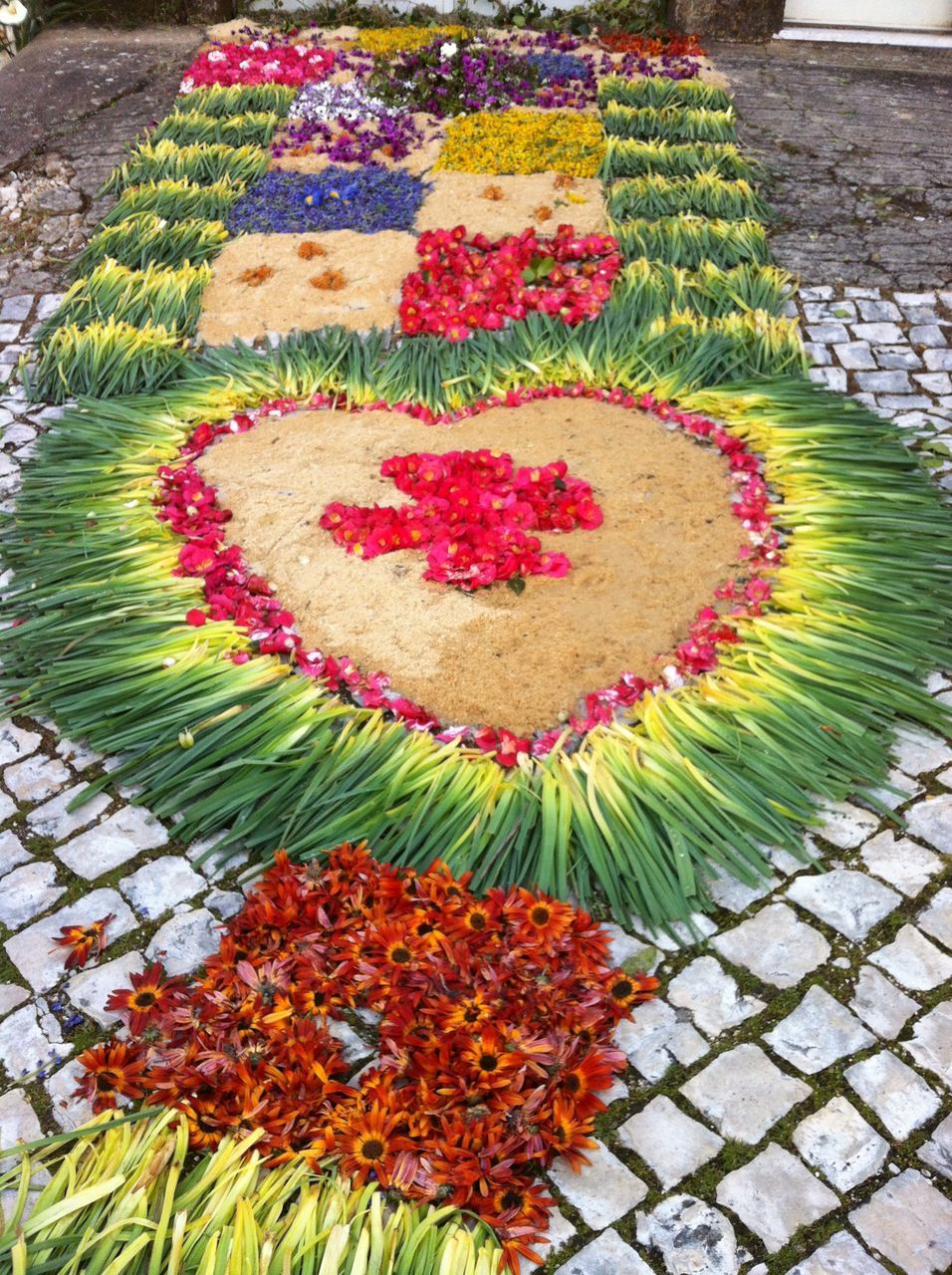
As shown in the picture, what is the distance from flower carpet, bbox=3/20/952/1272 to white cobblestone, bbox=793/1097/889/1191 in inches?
16.1

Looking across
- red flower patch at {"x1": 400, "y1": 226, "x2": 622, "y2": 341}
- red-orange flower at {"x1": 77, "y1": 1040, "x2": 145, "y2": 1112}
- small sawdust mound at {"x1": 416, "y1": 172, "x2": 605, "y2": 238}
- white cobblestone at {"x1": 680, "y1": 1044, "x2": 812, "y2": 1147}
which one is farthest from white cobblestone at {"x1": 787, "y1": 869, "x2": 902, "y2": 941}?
small sawdust mound at {"x1": 416, "y1": 172, "x2": 605, "y2": 238}

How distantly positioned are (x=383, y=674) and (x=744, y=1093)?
1.42 metres

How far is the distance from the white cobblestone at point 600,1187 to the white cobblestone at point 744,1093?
21 centimetres

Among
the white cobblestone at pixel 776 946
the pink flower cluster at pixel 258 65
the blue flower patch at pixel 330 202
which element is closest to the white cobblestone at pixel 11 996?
the white cobblestone at pixel 776 946

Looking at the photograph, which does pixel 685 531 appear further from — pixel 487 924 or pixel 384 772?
pixel 487 924

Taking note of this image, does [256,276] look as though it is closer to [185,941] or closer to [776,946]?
[185,941]

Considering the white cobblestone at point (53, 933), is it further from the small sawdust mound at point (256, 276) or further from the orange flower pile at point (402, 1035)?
the small sawdust mound at point (256, 276)

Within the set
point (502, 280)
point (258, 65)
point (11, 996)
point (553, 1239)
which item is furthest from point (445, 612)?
point (258, 65)

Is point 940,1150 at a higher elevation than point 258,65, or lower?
lower

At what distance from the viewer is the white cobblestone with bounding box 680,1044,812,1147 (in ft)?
7.13

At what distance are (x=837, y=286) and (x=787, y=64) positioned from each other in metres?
3.19

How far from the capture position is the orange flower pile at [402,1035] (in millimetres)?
2059

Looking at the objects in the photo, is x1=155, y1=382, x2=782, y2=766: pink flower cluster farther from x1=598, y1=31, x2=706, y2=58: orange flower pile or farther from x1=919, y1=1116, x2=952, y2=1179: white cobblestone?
x1=598, y1=31, x2=706, y2=58: orange flower pile

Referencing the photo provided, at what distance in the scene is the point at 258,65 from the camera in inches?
274
